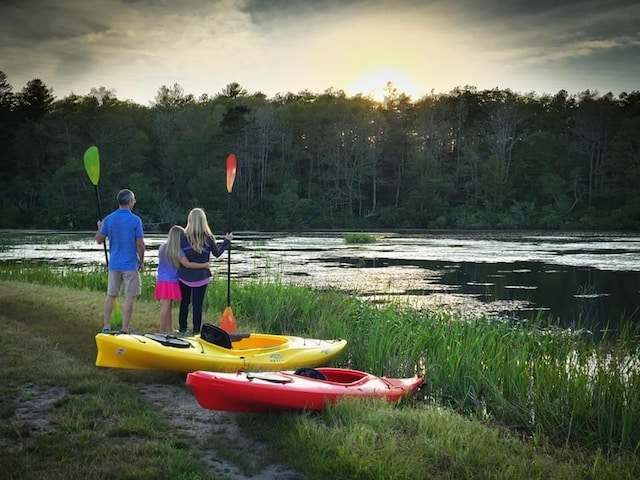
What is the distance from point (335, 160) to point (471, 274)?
3208 centimetres

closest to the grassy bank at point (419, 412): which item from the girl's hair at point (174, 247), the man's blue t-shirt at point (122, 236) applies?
the man's blue t-shirt at point (122, 236)

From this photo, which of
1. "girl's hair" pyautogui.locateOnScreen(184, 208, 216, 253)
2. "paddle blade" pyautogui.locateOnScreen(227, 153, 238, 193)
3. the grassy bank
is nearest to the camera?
the grassy bank

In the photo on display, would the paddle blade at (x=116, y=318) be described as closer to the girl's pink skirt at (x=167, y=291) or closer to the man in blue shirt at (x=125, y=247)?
the man in blue shirt at (x=125, y=247)

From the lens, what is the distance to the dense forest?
40.1 meters

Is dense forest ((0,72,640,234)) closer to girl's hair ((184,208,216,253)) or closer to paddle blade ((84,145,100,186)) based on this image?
paddle blade ((84,145,100,186))

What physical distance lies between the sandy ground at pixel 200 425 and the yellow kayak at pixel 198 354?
0.21 m

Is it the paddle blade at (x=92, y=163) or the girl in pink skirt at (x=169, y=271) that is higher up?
the paddle blade at (x=92, y=163)

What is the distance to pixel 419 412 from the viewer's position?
3879 mm

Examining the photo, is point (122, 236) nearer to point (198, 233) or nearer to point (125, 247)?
point (125, 247)

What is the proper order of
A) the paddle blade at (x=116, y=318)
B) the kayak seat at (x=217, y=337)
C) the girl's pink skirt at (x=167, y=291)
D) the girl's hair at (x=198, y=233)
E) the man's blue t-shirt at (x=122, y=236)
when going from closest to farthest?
the kayak seat at (x=217, y=337)
the man's blue t-shirt at (x=122, y=236)
the girl's hair at (x=198, y=233)
the girl's pink skirt at (x=167, y=291)
the paddle blade at (x=116, y=318)

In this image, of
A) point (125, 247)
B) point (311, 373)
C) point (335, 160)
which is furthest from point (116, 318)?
point (335, 160)

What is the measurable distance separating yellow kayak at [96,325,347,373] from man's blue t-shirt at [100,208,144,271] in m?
1.06

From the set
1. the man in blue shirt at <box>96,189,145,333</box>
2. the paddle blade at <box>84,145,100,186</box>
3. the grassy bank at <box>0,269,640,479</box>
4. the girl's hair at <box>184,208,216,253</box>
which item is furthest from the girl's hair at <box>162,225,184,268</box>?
the paddle blade at <box>84,145,100,186</box>

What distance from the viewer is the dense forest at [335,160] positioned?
40125mm
